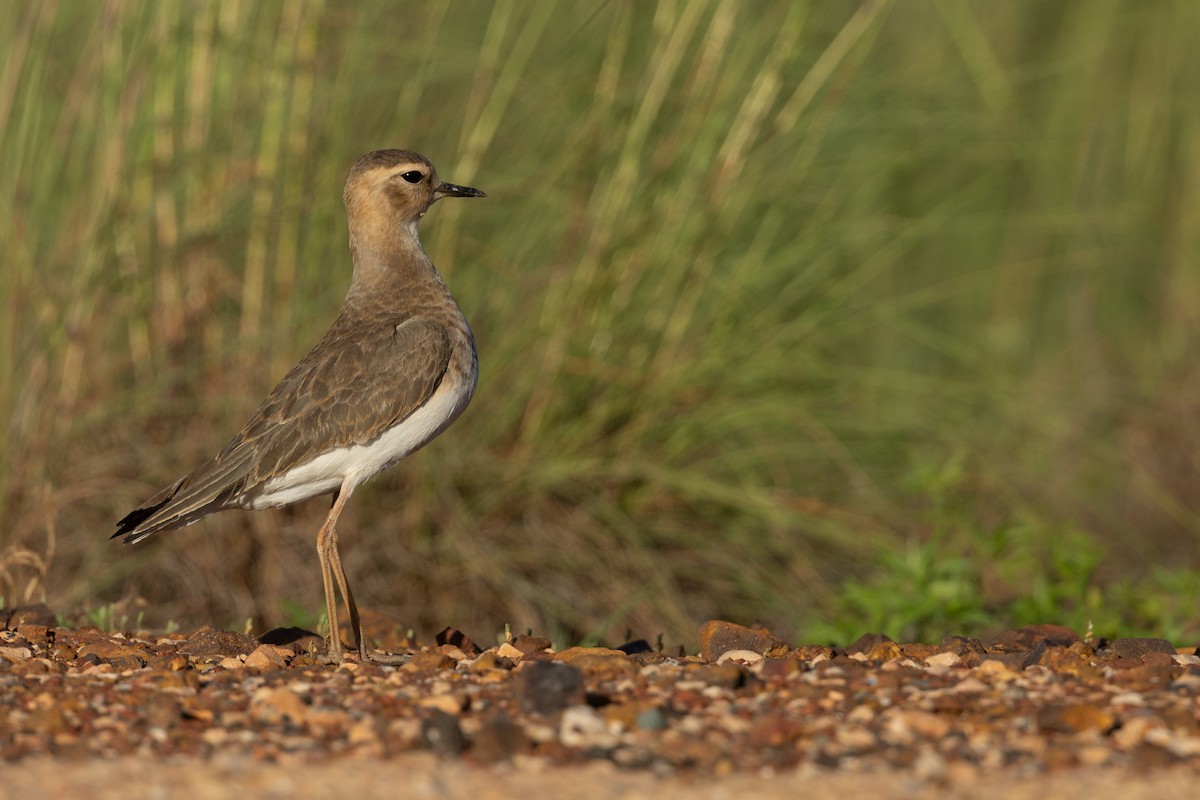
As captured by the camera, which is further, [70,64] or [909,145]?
[909,145]

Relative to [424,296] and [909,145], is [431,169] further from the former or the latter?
[909,145]

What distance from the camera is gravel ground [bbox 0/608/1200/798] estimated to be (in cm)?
335

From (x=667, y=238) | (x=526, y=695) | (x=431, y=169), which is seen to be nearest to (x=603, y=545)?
(x=667, y=238)

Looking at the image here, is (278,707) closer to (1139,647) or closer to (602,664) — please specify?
(602,664)

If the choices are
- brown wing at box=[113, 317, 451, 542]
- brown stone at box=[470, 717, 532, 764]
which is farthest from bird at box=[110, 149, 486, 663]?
brown stone at box=[470, 717, 532, 764]

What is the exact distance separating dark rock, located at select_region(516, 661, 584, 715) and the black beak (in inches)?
98.6

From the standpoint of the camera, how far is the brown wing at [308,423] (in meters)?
5.40

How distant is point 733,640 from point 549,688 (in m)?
1.16

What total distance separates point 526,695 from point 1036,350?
7.65m

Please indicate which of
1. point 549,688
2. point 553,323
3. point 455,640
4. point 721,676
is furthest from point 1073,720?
point 553,323

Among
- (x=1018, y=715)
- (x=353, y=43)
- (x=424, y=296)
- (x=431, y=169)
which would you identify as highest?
(x=353, y=43)

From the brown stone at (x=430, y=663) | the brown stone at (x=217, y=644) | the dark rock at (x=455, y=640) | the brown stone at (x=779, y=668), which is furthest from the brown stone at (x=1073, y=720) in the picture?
the brown stone at (x=217, y=644)

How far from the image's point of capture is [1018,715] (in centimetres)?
385

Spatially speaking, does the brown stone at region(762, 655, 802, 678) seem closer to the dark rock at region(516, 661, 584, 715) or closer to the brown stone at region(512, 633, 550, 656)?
the dark rock at region(516, 661, 584, 715)
